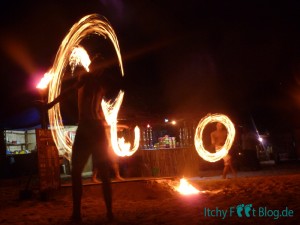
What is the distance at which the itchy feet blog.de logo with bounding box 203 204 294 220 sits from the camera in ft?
15.6

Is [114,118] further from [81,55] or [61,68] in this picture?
[81,55]

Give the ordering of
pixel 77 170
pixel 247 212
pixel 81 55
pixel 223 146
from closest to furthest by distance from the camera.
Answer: pixel 77 170, pixel 247 212, pixel 81 55, pixel 223 146

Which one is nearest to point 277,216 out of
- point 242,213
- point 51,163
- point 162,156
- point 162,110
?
point 242,213

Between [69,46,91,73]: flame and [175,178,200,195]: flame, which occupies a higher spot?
[69,46,91,73]: flame

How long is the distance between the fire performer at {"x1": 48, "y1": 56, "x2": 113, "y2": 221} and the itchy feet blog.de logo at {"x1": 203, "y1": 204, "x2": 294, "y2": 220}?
1.43 m

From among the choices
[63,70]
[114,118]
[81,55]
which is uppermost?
[81,55]

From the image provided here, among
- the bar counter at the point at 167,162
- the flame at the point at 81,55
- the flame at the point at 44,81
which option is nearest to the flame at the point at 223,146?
the bar counter at the point at 167,162

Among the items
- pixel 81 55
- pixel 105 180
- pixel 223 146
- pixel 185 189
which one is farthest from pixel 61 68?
pixel 223 146

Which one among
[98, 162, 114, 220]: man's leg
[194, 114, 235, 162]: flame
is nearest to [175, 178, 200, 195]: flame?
[194, 114, 235, 162]: flame

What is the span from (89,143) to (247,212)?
90.5 inches

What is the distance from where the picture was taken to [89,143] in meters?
4.91

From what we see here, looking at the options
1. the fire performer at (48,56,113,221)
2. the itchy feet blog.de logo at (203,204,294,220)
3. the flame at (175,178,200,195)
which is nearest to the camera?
the itchy feet blog.de logo at (203,204,294,220)

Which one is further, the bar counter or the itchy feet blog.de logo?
the bar counter

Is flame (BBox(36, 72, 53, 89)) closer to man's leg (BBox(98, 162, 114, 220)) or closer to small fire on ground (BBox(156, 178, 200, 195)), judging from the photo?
man's leg (BBox(98, 162, 114, 220))
